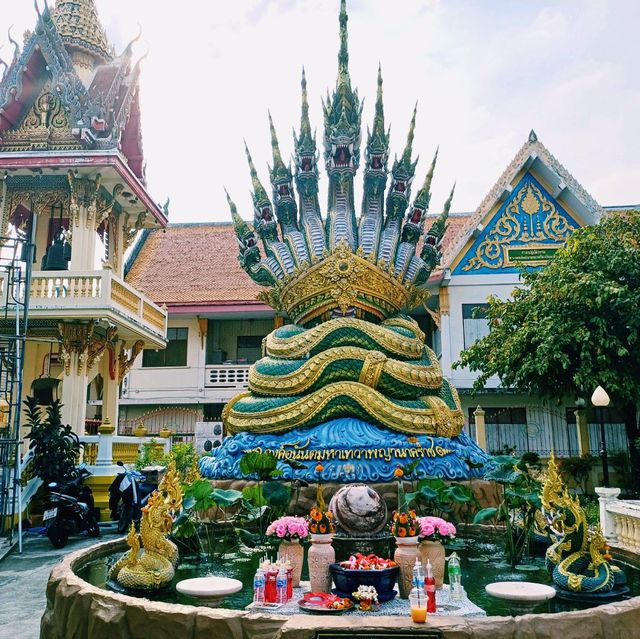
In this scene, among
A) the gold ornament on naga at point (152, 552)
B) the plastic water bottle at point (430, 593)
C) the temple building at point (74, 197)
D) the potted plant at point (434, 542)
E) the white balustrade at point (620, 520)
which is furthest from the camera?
the temple building at point (74, 197)

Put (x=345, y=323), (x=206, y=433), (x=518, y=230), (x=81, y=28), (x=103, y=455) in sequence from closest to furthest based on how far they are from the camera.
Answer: (x=345, y=323), (x=103, y=455), (x=81, y=28), (x=206, y=433), (x=518, y=230)

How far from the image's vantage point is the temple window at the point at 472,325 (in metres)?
20.3

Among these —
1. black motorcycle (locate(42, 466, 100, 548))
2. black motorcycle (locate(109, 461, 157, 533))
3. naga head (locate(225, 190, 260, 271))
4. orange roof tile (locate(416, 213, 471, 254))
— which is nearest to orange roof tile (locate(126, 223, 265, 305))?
orange roof tile (locate(416, 213, 471, 254))

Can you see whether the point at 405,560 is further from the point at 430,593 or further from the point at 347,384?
the point at 347,384

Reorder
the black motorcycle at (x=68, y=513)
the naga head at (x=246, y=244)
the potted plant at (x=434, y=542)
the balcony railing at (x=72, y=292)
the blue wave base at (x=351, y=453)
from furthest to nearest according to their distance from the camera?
the balcony railing at (x=72, y=292), the naga head at (x=246, y=244), the black motorcycle at (x=68, y=513), the blue wave base at (x=351, y=453), the potted plant at (x=434, y=542)

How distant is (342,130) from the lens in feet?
34.3

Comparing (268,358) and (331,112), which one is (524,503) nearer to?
(268,358)

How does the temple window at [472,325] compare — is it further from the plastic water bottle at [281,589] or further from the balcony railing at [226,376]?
the plastic water bottle at [281,589]

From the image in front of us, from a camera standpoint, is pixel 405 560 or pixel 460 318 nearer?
pixel 405 560

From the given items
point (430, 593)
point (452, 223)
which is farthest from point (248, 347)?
point (430, 593)

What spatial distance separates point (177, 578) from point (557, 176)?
58.3 ft

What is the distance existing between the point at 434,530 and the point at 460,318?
50.3 ft

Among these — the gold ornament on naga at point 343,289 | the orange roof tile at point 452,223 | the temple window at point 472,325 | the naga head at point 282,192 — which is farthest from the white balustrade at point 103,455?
the orange roof tile at point 452,223

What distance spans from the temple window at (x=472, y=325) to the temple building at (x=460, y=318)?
0.10ft
